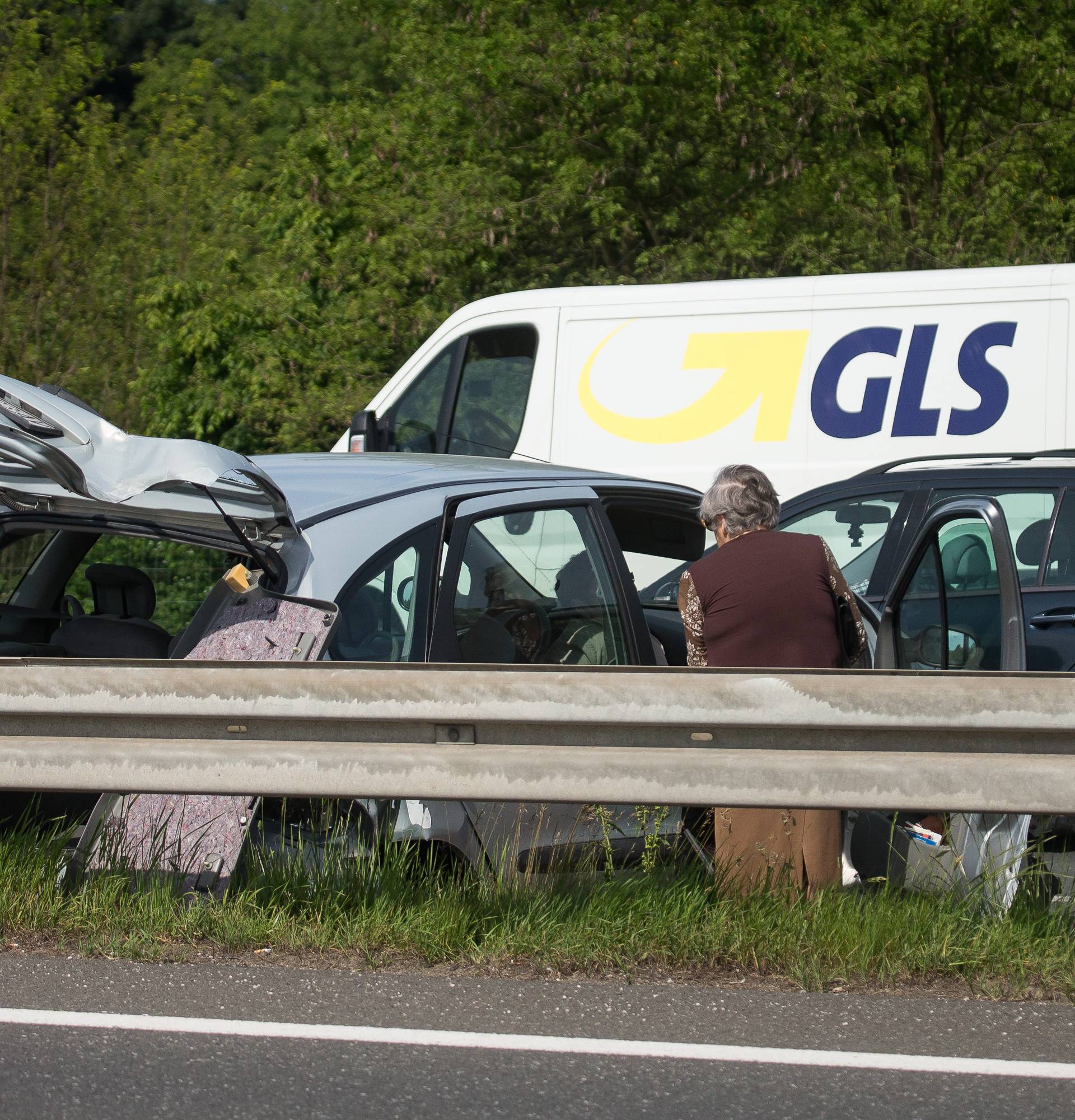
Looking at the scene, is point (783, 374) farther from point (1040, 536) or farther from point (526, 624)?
point (526, 624)

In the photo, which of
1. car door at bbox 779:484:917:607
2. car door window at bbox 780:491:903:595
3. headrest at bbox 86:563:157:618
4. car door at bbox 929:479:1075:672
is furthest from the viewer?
car door window at bbox 780:491:903:595

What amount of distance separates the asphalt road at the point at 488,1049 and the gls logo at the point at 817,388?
294 inches

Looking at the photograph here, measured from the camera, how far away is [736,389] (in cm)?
1151

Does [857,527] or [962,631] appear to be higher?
[857,527]

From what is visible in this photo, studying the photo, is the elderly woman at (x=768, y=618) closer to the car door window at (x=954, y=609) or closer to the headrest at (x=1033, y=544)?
the car door window at (x=954, y=609)

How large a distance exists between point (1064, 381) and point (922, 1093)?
8.15m

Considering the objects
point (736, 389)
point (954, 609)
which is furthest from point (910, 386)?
point (954, 609)

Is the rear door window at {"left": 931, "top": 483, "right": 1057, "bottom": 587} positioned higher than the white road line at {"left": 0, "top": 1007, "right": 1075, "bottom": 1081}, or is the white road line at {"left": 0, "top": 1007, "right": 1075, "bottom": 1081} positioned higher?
the rear door window at {"left": 931, "top": 483, "right": 1057, "bottom": 587}

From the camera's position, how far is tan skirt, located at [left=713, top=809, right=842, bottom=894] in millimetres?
5012

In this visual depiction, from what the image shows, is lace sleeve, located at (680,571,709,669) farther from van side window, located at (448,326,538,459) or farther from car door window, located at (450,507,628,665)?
van side window, located at (448,326,538,459)

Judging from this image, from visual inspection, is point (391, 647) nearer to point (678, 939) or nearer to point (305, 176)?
point (678, 939)

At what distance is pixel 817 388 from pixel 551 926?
744cm

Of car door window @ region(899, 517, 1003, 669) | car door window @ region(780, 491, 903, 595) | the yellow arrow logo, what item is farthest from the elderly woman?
the yellow arrow logo

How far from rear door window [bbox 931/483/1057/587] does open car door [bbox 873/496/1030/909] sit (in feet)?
0.95
